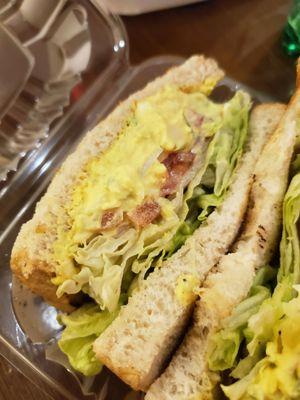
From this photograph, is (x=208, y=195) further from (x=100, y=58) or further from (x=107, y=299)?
(x=100, y=58)

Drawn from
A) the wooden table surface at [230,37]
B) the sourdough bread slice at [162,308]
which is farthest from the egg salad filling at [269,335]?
the wooden table surface at [230,37]

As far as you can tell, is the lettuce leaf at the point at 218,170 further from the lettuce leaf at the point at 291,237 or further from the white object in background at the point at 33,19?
the white object in background at the point at 33,19

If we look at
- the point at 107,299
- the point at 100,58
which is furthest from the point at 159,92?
the point at 107,299

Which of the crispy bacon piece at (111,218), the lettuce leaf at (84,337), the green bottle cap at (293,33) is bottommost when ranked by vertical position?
the green bottle cap at (293,33)

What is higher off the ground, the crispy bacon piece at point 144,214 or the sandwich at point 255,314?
the crispy bacon piece at point 144,214

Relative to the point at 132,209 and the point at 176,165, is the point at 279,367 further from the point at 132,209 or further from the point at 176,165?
the point at 176,165

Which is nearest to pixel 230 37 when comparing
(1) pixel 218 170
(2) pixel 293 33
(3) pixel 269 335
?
(2) pixel 293 33

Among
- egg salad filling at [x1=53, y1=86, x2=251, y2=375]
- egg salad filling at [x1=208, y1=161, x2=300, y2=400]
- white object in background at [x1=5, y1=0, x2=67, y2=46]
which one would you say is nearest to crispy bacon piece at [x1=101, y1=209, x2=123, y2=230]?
egg salad filling at [x1=53, y1=86, x2=251, y2=375]
